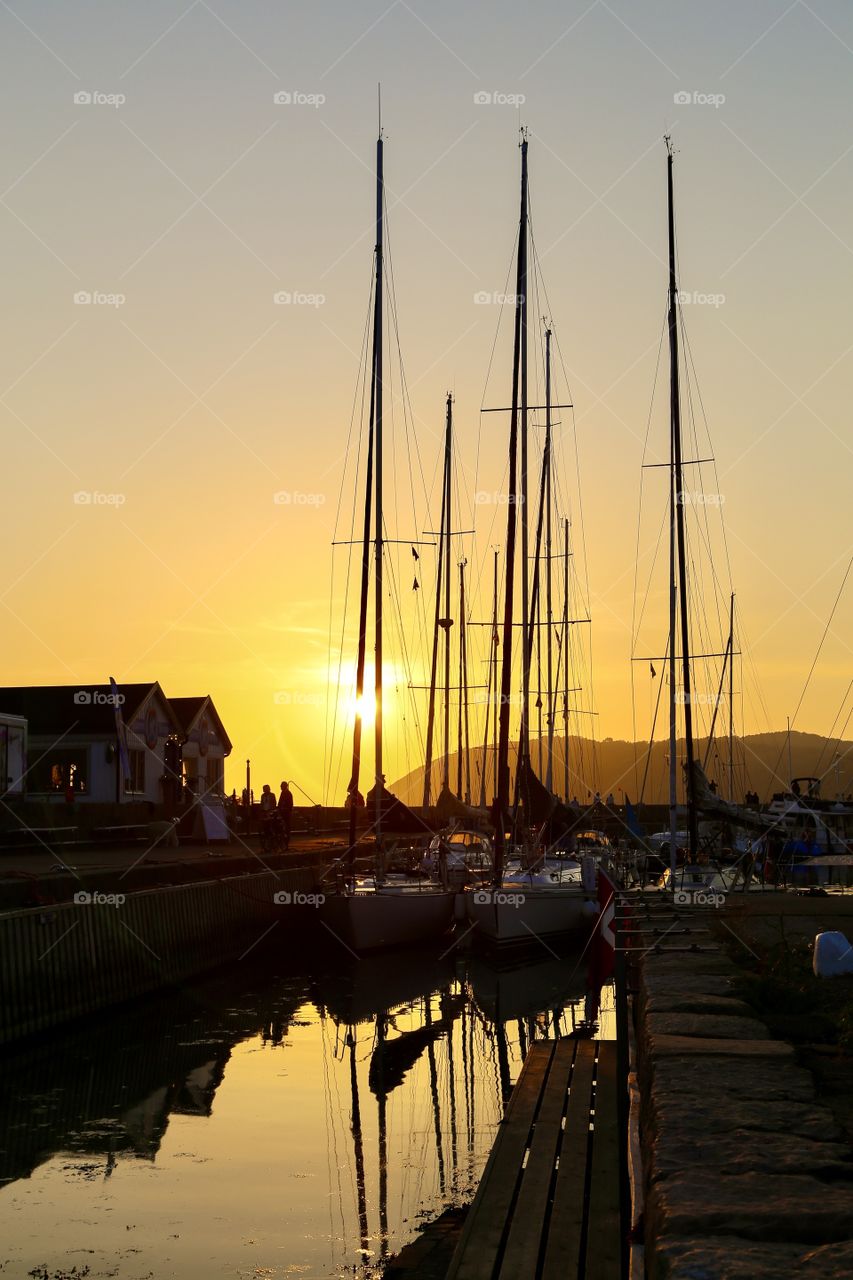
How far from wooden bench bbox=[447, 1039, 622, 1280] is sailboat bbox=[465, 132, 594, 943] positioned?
1707cm

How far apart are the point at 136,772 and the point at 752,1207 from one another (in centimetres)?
5632

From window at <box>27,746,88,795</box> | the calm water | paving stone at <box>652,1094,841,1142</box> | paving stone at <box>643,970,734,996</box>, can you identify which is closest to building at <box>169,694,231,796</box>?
window at <box>27,746,88,795</box>

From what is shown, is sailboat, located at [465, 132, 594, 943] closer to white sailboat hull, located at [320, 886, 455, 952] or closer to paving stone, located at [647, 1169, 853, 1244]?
white sailboat hull, located at [320, 886, 455, 952]

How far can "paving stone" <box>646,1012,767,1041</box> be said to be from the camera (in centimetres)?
1007

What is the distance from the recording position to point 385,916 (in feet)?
102

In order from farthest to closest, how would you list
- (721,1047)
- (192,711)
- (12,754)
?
(192,711) < (12,754) < (721,1047)

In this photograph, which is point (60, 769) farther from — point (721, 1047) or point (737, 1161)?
point (737, 1161)

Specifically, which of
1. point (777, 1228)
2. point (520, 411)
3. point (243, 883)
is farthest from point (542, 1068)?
point (520, 411)

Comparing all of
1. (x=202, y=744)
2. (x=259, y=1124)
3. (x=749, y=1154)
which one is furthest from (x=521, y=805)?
(x=202, y=744)

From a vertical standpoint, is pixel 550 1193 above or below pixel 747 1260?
below

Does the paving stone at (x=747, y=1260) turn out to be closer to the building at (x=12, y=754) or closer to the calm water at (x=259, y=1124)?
the calm water at (x=259, y=1124)

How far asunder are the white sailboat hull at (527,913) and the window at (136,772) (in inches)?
1169

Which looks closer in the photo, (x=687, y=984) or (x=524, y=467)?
(x=687, y=984)

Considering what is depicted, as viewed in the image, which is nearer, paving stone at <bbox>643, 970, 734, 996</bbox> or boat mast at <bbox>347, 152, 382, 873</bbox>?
paving stone at <bbox>643, 970, 734, 996</bbox>
